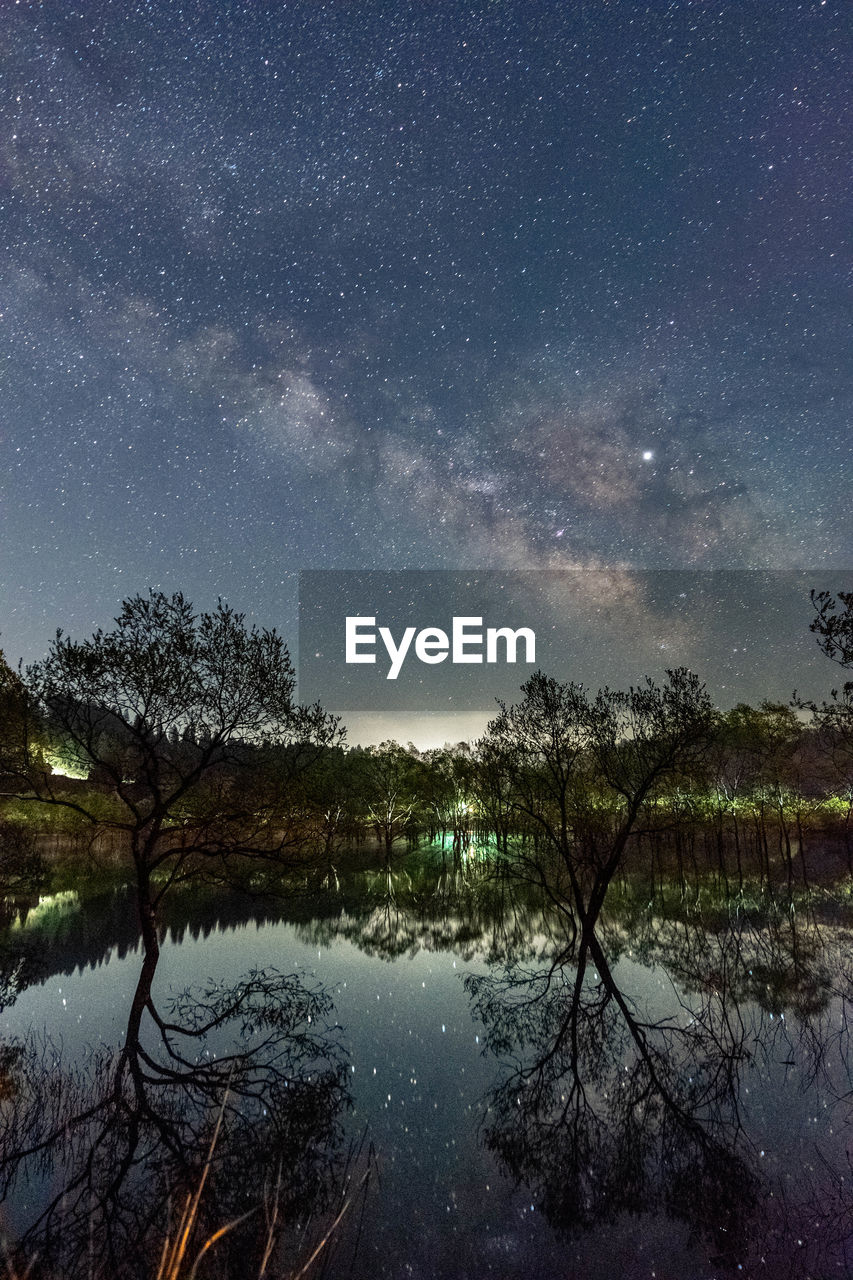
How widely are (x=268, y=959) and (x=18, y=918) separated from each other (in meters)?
21.6

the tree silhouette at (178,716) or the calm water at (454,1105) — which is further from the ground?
the tree silhouette at (178,716)

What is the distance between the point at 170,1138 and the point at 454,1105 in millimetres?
7116

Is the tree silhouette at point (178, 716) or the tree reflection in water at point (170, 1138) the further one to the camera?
the tree silhouette at point (178, 716)

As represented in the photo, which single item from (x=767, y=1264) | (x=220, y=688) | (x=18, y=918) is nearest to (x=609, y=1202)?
(x=767, y=1264)

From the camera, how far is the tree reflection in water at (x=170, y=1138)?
10287 millimetres

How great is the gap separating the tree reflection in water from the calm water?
8 centimetres

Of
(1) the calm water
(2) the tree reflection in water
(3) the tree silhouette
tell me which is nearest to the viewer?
(2) the tree reflection in water

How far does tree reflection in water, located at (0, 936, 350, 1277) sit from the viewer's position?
1029cm

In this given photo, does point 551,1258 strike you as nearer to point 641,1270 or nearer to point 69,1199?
point 641,1270

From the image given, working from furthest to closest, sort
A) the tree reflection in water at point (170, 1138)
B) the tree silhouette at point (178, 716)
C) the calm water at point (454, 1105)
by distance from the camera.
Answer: the tree silhouette at point (178, 716), the calm water at point (454, 1105), the tree reflection in water at point (170, 1138)

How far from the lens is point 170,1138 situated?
45.0 ft

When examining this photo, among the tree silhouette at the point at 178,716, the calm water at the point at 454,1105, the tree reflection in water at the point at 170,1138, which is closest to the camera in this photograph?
the tree reflection in water at the point at 170,1138

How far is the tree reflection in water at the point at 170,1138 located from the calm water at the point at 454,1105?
76 millimetres

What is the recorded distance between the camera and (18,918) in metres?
40.2
